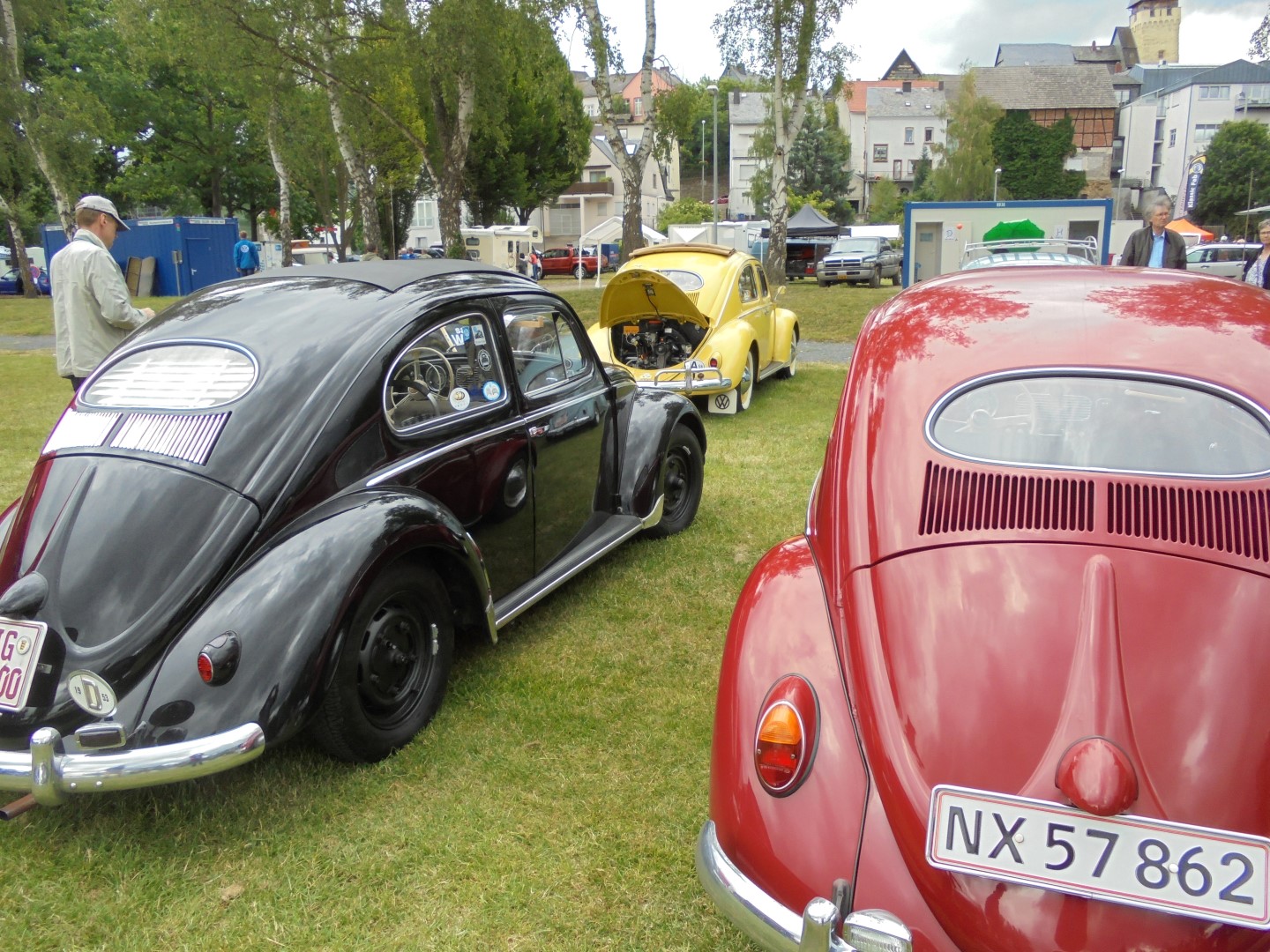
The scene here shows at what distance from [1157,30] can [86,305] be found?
5266 inches

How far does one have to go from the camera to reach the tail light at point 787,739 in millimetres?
2049

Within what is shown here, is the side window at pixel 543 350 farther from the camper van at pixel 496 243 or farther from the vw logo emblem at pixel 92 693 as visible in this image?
the camper van at pixel 496 243

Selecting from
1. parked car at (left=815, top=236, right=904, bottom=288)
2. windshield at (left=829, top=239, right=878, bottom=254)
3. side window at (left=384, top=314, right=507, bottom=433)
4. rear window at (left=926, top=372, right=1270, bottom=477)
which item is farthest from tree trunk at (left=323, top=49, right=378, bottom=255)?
rear window at (left=926, top=372, right=1270, bottom=477)

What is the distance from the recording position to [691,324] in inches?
379

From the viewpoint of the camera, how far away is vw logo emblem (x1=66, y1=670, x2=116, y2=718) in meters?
2.59

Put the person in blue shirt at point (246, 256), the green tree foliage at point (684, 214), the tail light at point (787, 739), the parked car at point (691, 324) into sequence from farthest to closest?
the green tree foliage at point (684, 214), the person in blue shirt at point (246, 256), the parked car at point (691, 324), the tail light at point (787, 739)

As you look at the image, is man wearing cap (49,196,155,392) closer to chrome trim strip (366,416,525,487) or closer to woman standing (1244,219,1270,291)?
chrome trim strip (366,416,525,487)

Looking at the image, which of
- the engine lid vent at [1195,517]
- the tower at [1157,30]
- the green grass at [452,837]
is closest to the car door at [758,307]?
the green grass at [452,837]

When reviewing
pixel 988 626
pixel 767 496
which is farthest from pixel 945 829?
pixel 767 496

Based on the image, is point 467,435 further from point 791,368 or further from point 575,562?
point 791,368

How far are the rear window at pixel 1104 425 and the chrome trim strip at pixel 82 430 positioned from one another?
112 inches

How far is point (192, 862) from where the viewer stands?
272cm

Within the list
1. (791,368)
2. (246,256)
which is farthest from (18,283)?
(791,368)

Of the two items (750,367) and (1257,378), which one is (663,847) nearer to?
(1257,378)
